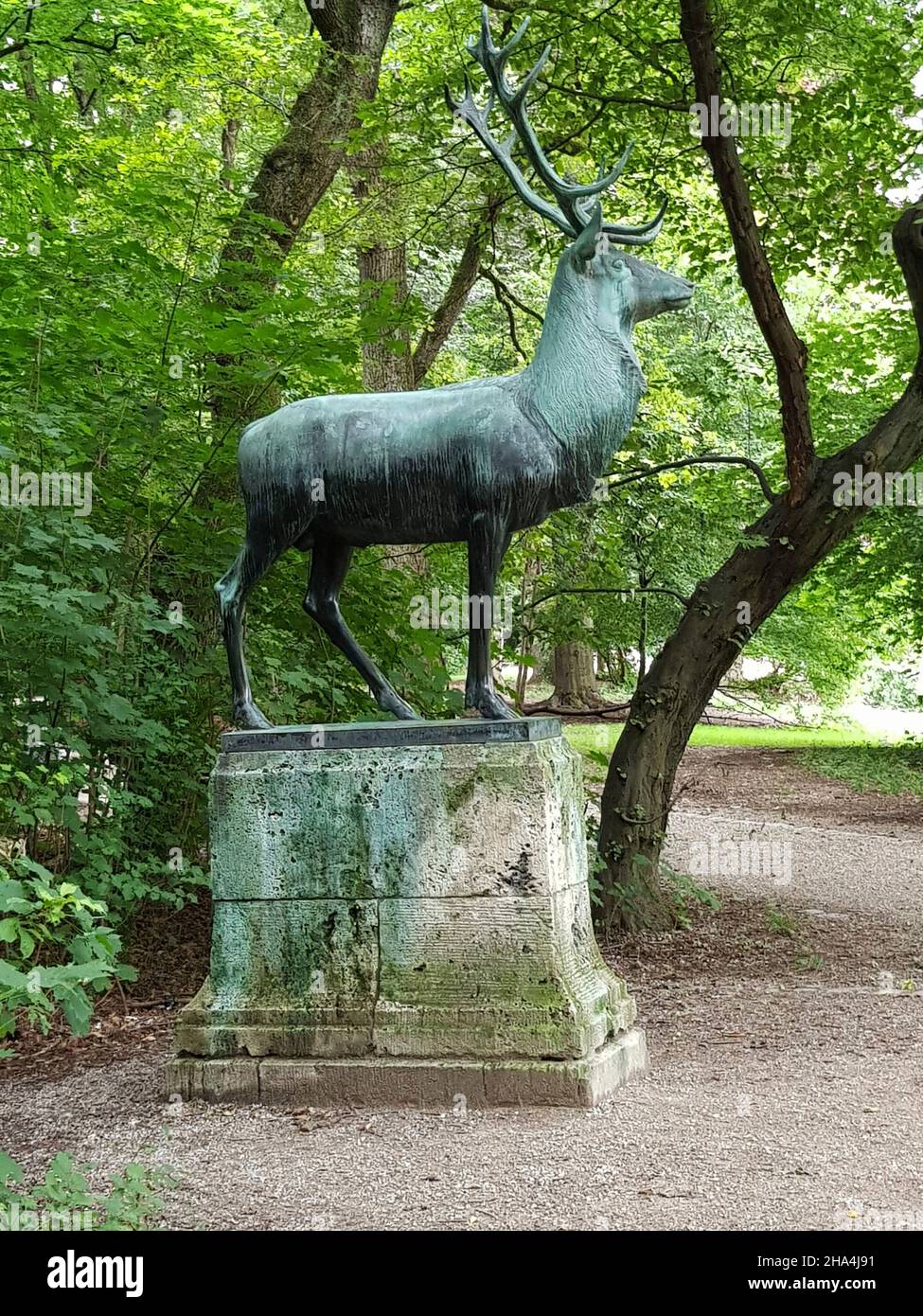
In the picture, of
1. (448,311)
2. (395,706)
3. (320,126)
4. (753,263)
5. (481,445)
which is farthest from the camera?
(448,311)

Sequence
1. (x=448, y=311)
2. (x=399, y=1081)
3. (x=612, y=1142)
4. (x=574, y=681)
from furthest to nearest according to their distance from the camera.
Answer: (x=574, y=681) < (x=448, y=311) < (x=399, y=1081) < (x=612, y=1142)

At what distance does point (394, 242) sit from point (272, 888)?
8.01 meters

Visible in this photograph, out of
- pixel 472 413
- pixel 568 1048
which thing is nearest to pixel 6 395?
pixel 472 413

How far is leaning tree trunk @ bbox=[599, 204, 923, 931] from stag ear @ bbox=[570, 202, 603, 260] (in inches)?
148

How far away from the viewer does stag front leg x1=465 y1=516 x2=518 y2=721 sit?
541cm

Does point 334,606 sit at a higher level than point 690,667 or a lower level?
higher

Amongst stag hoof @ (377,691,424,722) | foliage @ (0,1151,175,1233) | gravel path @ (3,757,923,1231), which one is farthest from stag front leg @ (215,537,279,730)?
foliage @ (0,1151,175,1233)

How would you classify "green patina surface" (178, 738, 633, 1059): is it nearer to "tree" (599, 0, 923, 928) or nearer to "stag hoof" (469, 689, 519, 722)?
"stag hoof" (469, 689, 519, 722)

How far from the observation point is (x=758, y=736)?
2522 cm

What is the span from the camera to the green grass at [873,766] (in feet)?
56.4

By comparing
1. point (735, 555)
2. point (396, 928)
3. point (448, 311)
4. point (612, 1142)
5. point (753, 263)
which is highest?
point (448, 311)

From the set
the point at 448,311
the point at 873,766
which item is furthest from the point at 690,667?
the point at 873,766

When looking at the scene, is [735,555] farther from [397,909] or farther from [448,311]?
[448,311]

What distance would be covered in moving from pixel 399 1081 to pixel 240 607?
2.04 metres
